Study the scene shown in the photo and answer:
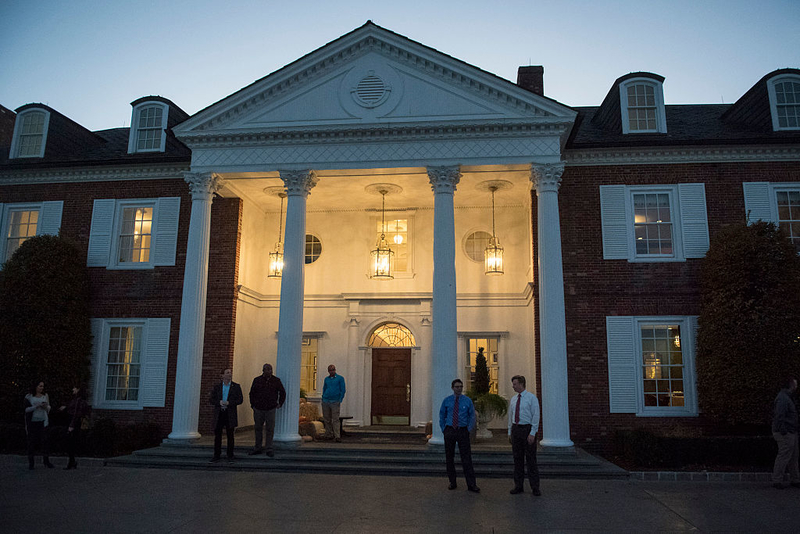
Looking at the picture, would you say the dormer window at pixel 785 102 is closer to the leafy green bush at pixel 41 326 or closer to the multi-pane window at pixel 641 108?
the multi-pane window at pixel 641 108

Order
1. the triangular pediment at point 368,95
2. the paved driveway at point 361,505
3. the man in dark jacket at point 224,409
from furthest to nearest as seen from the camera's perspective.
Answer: the triangular pediment at point 368,95
the man in dark jacket at point 224,409
the paved driveway at point 361,505

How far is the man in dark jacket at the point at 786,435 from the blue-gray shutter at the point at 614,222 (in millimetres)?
5188

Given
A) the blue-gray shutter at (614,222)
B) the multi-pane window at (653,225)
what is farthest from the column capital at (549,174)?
the multi-pane window at (653,225)

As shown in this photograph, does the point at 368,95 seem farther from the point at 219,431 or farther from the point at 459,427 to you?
the point at 459,427

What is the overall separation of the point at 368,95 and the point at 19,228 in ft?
35.7

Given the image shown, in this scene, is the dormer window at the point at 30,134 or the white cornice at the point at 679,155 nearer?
the white cornice at the point at 679,155

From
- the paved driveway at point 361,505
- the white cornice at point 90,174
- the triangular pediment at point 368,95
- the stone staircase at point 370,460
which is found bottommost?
the paved driveway at point 361,505

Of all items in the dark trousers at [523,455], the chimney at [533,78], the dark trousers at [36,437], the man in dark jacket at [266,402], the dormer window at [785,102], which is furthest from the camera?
the chimney at [533,78]

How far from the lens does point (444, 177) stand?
45.4ft

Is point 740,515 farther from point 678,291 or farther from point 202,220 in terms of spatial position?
point 202,220

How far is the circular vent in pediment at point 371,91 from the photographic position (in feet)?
46.8

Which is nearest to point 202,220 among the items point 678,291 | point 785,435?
point 678,291

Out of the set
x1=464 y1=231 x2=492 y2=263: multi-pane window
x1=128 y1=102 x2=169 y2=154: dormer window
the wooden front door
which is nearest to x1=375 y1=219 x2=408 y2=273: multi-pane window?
x1=464 y1=231 x2=492 y2=263: multi-pane window

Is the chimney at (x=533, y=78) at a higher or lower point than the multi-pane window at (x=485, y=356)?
higher
